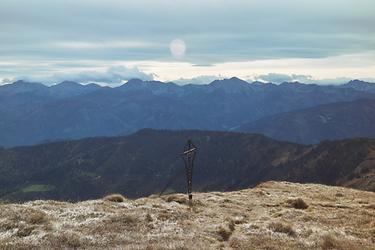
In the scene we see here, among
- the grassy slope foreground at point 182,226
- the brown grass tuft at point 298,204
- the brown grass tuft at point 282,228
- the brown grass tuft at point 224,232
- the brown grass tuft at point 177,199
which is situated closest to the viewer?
the grassy slope foreground at point 182,226

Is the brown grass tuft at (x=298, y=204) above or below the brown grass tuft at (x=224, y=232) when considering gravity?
below

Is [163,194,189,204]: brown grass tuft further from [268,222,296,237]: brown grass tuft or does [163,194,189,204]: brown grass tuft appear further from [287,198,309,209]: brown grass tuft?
[268,222,296,237]: brown grass tuft

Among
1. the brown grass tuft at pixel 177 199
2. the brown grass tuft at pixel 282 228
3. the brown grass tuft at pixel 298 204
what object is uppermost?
the brown grass tuft at pixel 282 228

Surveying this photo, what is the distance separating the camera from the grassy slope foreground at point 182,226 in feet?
88.4

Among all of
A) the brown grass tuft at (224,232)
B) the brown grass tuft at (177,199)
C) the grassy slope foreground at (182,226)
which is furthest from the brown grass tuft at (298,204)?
the brown grass tuft at (224,232)

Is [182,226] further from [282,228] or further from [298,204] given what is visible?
[298,204]

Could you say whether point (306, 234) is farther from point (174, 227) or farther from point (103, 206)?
point (103, 206)

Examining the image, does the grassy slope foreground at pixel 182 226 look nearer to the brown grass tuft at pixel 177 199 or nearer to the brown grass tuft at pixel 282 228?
the brown grass tuft at pixel 282 228

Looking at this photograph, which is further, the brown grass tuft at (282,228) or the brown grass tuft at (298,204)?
the brown grass tuft at (298,204)

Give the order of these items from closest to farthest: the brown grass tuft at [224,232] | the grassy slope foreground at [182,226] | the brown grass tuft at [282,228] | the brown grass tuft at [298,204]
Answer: the grassy slope foreground at [182,226] → the brown grass tuft at [224,232] → the brown grass tuft at [282,228] → the brown grass tuft at [298,204]

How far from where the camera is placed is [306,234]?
3067 cm

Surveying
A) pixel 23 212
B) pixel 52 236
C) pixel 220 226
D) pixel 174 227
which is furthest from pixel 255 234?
pixel 23 212

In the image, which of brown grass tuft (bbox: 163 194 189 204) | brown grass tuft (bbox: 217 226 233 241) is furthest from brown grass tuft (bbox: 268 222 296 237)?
brown grass tuft (bbox: 163 194 189 204)

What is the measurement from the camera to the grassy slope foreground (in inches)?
1061
